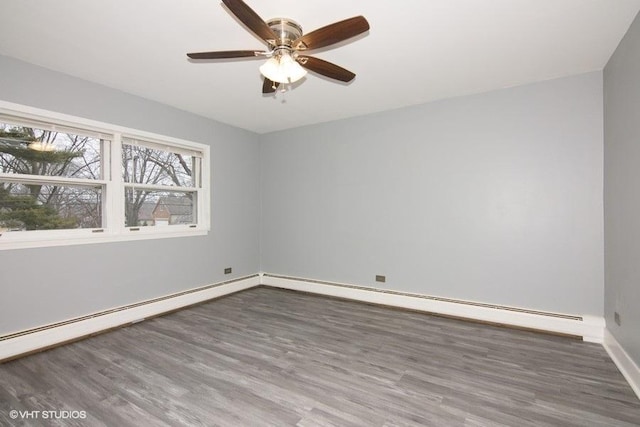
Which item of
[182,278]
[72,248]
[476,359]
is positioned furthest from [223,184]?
[476,359]

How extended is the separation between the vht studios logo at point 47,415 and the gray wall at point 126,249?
1.10 meters

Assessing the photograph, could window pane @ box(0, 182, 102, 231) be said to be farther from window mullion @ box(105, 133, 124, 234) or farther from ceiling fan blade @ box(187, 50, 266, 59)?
ceiling fan blade @ box(187, 50, 266, 59)

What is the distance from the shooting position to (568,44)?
7.82ft

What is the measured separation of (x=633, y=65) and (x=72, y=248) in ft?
16.2

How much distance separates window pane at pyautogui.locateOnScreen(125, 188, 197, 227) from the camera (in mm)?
3500

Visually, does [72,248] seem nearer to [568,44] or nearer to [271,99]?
[271,99]

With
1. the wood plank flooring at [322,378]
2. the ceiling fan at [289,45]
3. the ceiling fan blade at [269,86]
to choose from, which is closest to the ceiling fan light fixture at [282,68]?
the ceiling fan at [289,45]

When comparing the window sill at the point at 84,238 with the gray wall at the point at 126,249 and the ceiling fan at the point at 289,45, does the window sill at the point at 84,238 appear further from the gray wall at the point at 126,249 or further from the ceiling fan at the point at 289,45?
the ceiling fan at the point at 289,45

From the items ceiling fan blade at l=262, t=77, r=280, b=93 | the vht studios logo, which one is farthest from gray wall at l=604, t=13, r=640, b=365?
the vht studios logo

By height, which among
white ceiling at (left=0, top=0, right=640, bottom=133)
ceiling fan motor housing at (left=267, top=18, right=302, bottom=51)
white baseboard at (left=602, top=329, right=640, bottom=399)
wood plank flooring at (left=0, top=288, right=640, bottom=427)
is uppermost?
white ceiling at (left=0, top=0, right=640, bottom=133)

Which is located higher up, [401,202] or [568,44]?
[568,44]

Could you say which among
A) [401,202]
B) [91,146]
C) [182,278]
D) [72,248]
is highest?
[91,146]

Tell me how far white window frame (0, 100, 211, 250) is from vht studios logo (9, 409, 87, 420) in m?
1.43

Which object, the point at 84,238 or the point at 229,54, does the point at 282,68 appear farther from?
the point at 84,238
